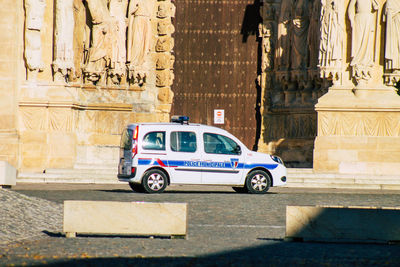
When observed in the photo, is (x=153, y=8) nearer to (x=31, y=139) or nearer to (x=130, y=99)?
(x=130, y=99)

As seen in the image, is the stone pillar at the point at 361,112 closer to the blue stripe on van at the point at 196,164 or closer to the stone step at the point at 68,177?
the blue stripe on van at the point at 196,164

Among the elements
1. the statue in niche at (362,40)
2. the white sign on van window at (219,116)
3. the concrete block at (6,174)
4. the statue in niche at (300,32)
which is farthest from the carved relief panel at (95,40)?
the concrete block at (6,174)

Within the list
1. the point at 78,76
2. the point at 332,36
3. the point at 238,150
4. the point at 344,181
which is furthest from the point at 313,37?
the point at 238,150

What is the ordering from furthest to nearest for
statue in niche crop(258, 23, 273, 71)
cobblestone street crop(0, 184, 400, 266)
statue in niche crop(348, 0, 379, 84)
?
statue in niche crop(258, 23, 273, 71) → statue in niche crop(348, 0, 379, 84) → cobblestone street crop(0, 184, 400, 266)

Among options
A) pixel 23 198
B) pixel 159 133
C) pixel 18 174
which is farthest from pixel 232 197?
pixel 18 174

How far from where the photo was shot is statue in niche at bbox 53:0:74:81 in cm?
2561

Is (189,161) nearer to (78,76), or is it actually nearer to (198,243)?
(78,76)

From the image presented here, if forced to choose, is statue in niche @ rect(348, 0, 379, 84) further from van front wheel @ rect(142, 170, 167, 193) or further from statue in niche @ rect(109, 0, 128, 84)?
van front wheel @ rect(142, 170, 167, 193)

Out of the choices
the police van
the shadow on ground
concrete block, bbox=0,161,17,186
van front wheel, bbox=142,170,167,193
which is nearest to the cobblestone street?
the shadow on ground

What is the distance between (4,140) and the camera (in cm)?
2491

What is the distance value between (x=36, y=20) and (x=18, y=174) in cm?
414

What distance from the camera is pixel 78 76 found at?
26594mm

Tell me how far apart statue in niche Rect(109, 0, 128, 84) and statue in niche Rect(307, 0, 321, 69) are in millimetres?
5096

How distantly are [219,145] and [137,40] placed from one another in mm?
7072
